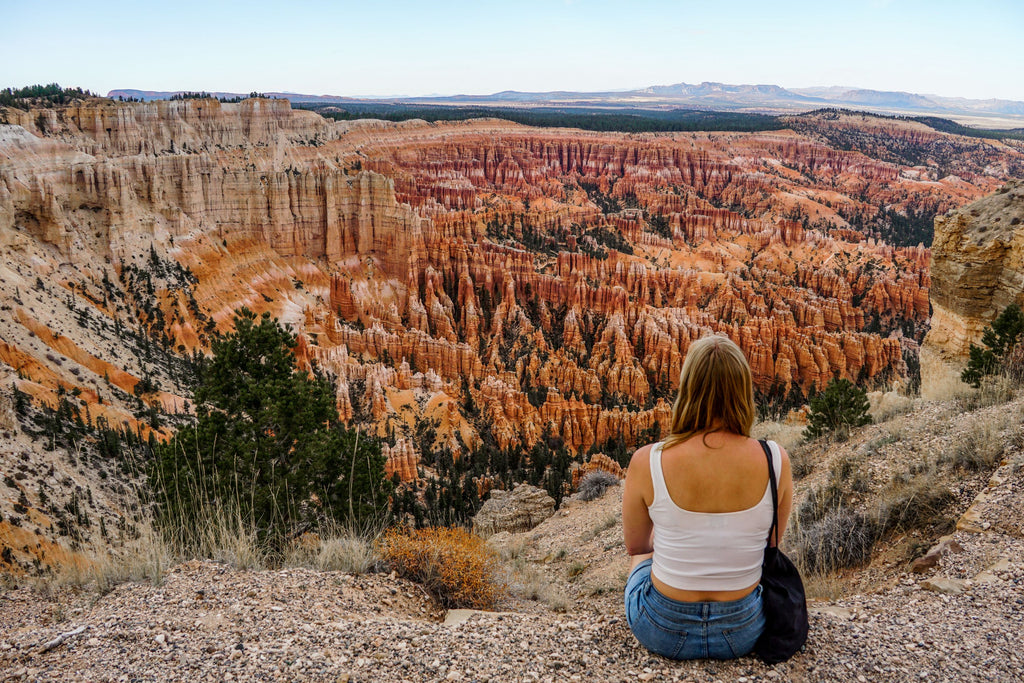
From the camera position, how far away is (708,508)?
2889 millimetres

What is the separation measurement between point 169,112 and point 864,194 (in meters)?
81.8

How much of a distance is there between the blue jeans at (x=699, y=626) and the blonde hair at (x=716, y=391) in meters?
0.88

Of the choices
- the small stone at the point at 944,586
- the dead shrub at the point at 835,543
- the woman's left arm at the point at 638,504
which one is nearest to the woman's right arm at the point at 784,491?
the woman's left arm at the point at 638,504

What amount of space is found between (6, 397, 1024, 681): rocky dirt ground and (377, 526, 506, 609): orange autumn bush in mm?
161

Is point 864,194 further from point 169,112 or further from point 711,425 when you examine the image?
point 711,425

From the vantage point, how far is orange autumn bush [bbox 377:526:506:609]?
16.4 ft

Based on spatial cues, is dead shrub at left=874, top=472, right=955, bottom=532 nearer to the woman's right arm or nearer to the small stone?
the small stone

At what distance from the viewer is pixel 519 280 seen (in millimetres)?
44812

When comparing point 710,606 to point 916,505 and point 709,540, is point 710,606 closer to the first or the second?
point 709,540

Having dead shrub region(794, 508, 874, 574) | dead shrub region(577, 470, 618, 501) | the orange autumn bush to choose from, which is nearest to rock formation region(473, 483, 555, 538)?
dead shrub region(577, 470, 618, 501)

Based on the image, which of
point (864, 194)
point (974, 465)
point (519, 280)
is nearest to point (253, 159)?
point (519, 280)

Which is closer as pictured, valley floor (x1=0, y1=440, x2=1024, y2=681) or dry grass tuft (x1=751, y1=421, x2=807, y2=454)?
valley floor (x1=0, y1=440, x2=1024, y2=681)

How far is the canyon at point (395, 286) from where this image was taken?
23.4 metres

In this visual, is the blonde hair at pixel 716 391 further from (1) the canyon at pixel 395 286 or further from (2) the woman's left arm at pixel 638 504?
(1) the canyon at pixel 395 286
